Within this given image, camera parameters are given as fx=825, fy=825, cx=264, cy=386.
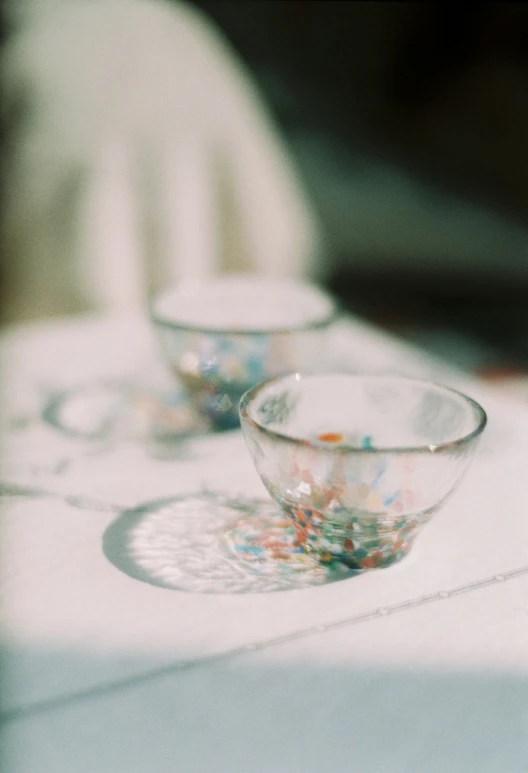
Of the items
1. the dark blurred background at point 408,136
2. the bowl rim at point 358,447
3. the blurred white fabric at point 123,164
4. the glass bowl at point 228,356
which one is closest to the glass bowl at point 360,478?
the bowl rim at point 358,447

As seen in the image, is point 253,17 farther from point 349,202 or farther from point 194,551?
point 194,551

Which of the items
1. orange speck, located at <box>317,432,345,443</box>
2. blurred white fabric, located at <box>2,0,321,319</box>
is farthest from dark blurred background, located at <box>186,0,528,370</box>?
orange speck, located at <box>317,432,345,443</box>

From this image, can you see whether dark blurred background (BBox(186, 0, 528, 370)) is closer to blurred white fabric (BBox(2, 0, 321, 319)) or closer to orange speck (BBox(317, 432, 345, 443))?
blurred white fabric (BBox(2, 0, 321, 319))

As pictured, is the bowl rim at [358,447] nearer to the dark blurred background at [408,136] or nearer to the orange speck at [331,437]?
the orange speck at [331,437]

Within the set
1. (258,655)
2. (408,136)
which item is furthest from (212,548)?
(408,136)

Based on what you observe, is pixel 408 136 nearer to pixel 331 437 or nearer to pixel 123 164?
pixel 123 164

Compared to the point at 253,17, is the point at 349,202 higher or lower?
lower

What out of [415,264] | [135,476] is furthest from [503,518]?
[415,264]
